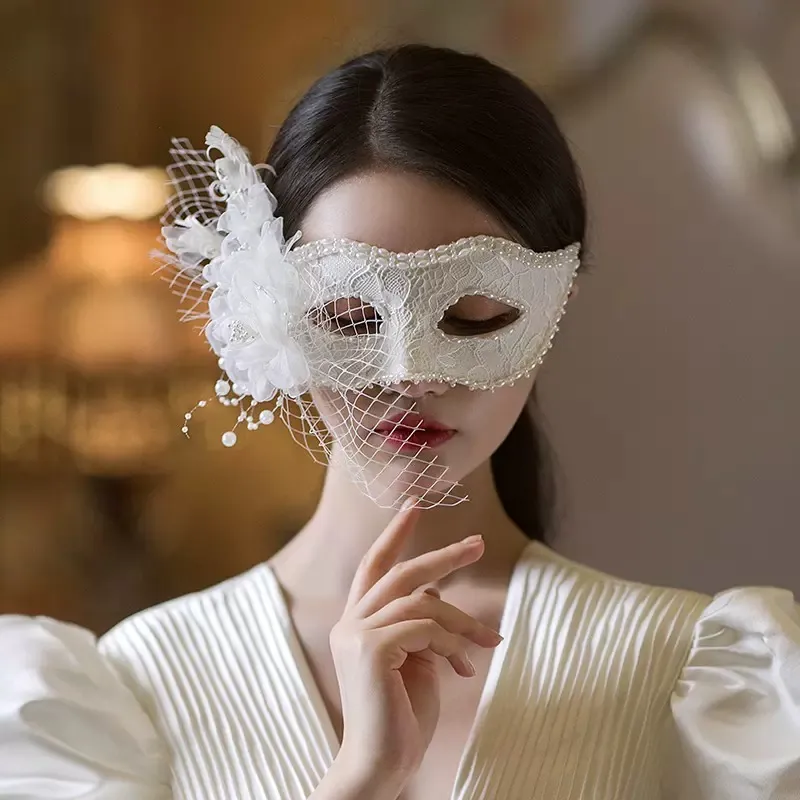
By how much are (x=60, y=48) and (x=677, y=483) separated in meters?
1.12

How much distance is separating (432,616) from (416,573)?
0.03 metres

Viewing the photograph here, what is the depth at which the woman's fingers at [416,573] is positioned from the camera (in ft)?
2.72

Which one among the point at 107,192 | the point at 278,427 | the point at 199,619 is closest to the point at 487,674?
the point at 199,619

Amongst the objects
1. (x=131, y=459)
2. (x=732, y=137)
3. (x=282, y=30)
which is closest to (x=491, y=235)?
(x=732, y=137)

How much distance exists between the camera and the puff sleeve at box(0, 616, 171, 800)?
2.90 ft

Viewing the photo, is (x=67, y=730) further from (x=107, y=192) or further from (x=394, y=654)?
(x=107, y=192)

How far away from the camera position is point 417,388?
0.87 meters

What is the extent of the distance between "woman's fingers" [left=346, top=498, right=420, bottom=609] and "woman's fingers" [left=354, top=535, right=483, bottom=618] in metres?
0.02

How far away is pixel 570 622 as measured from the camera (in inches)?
37.4

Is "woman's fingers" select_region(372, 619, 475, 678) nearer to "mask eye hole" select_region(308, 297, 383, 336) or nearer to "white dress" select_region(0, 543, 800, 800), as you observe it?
"white dress" select_region(0, 543, 800, 800)

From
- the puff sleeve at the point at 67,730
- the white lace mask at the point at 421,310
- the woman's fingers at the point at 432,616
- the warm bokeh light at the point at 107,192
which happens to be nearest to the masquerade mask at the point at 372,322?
the white lace mask at the point at 421,310

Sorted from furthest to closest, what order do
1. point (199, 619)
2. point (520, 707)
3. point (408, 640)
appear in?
point (199, 619) < point (520, 707) < point (408, 640)

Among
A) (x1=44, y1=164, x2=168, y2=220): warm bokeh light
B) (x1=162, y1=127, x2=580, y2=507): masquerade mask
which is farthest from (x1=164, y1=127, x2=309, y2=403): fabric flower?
(x1=44, y1=164, x2=168, y2=220): warm bokeh light

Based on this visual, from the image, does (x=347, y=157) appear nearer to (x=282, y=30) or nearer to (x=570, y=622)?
(x=570, y=622)
